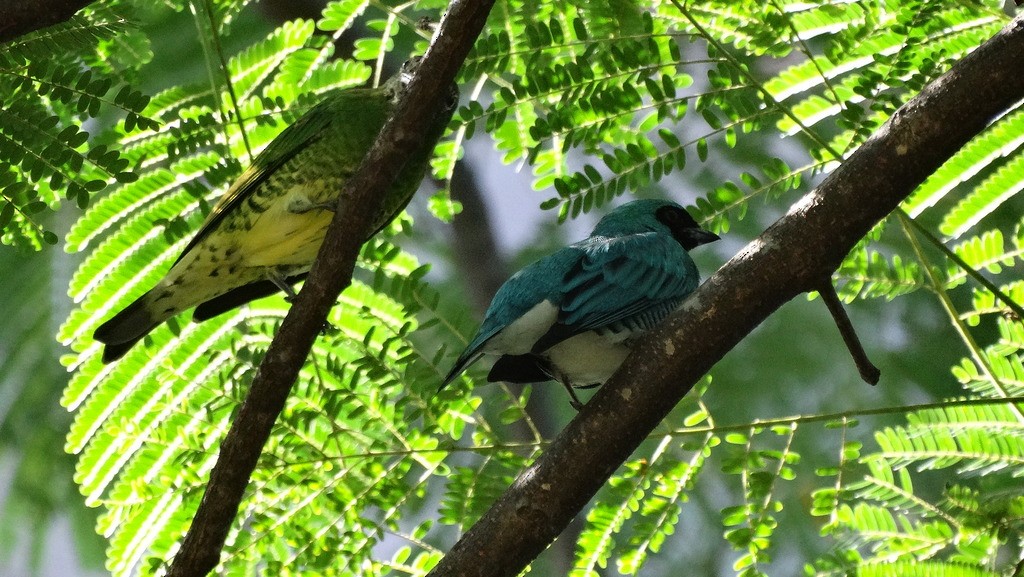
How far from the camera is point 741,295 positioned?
2.80 m

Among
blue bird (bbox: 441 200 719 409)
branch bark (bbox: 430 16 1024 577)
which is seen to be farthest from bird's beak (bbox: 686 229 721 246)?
branch bark (bbox: 430 16 1024 577)

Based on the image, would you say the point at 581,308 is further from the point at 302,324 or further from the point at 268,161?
the point at 268,161

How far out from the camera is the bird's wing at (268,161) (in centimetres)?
398

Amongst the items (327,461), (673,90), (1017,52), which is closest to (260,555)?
(327,461)

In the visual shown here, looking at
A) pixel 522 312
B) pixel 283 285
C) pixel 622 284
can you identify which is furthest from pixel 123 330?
pixel 622 284

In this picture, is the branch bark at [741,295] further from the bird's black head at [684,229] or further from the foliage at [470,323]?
the bird's black head at [684,229]

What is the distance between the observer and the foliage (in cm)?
328

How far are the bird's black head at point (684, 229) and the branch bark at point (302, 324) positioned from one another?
5.40 feet

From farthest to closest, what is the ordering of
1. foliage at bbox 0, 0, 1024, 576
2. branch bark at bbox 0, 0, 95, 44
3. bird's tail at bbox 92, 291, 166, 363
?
1. bird's tail at bbox 92, 291, 166, 363
2. foliage at bbox 0, 0, 1024, 576
3. branch bark at bbox 0, 0, 95, 44

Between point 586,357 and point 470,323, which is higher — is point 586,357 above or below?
below

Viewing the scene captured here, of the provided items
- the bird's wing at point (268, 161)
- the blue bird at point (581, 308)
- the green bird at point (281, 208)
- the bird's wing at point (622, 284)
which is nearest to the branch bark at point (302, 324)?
the blue bird at point (581, 308)

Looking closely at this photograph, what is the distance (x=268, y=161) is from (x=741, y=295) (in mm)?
1947

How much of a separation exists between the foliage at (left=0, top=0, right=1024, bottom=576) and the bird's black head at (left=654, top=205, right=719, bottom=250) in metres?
0.51

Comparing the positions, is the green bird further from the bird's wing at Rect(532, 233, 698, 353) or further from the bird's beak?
the bird's beak
